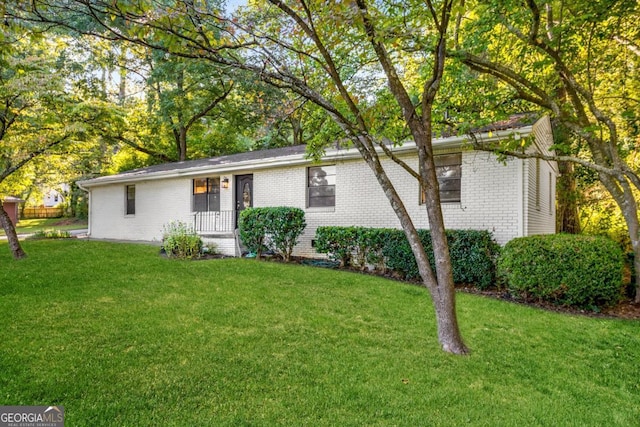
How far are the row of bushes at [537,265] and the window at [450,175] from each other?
117 cm

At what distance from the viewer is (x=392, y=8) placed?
157 inches

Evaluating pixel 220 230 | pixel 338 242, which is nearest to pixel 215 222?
pixel 220 230

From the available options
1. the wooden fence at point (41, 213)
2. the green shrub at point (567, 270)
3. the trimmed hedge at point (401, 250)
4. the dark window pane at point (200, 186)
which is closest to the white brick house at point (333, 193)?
the dark window pane at point (200, 186)

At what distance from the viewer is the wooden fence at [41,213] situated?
30600 millimetres

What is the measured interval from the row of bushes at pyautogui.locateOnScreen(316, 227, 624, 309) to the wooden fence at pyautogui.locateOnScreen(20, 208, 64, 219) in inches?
1377

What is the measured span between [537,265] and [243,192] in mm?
8470

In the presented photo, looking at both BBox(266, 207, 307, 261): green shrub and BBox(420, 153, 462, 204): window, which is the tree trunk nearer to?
BBox(266, 207, 307, 261): green shrub

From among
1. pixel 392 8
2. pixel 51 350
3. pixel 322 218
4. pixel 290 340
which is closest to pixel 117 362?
pixel 51 350

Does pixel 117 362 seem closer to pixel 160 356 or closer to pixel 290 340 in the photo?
pixel 160 356

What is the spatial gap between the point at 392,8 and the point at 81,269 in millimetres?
7322

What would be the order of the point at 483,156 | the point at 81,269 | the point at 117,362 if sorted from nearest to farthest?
the point at 117,362, the point at 81,269, the point at 483,156

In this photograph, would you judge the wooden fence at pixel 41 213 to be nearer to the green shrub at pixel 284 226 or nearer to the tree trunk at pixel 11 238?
the tree trunk at pixel 11 238

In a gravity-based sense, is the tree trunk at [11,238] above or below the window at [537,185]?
below

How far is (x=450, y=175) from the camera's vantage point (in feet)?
25.9
